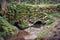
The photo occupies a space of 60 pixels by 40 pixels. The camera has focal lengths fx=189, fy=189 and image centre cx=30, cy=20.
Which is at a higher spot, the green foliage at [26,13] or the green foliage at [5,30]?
the green foliage at [5,30]

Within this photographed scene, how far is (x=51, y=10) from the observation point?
1716 cm

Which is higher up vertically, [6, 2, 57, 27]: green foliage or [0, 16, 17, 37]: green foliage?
[0, 16, 17, 37]: green foliage

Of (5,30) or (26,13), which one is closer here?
(5,30)

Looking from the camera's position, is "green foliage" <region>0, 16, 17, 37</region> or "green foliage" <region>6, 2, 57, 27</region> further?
"green foliage" <region>6, 2, 57, 27</region>

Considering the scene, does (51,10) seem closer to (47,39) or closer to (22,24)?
(22,24)

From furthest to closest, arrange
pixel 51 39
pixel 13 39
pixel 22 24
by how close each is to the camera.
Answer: pixel 22 24
pixel 13 39
pixel 51 39

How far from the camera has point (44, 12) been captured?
16688 millimetres

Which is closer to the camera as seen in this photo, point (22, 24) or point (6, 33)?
point (6, 33)

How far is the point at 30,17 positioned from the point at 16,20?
1.33 meters

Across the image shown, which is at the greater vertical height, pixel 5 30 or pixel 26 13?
pixel 5 30

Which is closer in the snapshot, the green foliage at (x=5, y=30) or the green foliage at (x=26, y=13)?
the green foliage at (x=5, y=30)

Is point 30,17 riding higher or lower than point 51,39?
lower

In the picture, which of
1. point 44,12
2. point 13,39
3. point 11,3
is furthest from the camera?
point 44,12

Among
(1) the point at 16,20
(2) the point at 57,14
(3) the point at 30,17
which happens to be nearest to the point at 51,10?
(2) the point at 57,14
